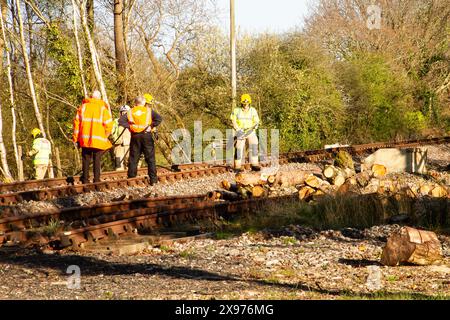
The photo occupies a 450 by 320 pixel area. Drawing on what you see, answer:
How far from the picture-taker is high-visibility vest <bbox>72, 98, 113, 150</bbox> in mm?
15266

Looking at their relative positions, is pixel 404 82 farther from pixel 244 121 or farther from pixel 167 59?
pixel 244 121

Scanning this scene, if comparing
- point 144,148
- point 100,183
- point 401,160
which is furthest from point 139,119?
point 401,160

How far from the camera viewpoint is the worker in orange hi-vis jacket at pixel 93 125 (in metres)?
15.3

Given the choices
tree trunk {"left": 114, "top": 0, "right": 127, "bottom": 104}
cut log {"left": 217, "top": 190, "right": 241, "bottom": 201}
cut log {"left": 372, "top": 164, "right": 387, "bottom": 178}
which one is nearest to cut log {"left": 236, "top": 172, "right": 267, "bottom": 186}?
cut log {"left": 217, "top": 190, "right": 241, "bottom": 201}

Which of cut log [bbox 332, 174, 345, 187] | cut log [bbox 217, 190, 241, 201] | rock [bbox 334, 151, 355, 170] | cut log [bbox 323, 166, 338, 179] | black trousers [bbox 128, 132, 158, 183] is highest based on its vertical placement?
black trousers [bbox 128, 132, 158, 183]

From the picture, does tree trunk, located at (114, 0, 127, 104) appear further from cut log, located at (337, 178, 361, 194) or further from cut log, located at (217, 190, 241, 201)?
cut log, located at (337, 178, 361, 194)

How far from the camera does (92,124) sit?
1530 cm

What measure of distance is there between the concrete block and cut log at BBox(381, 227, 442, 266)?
1192 centimetres

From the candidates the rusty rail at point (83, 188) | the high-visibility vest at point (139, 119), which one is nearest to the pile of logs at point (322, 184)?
the rusty rail at point (83, 188)

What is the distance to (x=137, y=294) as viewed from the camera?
257 inches

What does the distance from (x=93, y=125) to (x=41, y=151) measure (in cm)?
621

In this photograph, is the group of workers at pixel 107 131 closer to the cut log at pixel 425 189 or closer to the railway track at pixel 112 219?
the railway track at pixel 112 219

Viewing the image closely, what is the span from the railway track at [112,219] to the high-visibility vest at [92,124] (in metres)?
2.34
